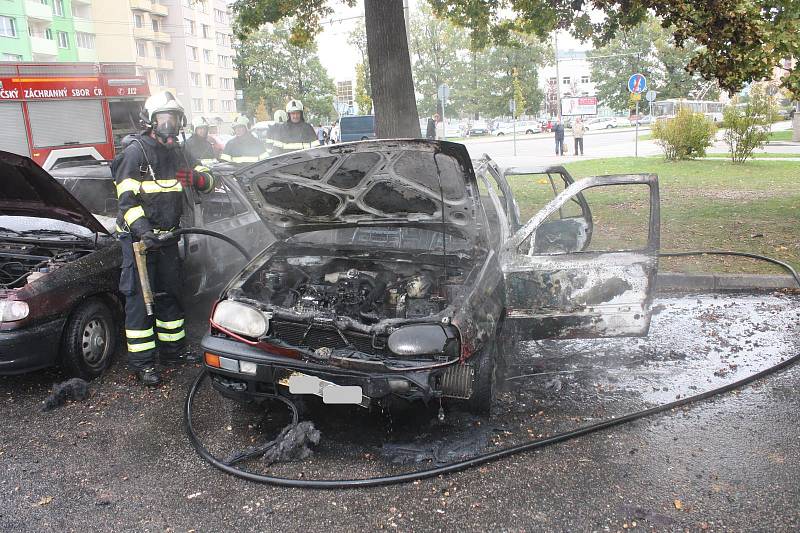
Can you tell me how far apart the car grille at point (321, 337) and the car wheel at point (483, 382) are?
0.56 metres

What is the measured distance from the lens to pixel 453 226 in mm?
4520

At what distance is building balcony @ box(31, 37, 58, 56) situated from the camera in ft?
131

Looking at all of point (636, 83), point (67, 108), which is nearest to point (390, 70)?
point (67, 108)

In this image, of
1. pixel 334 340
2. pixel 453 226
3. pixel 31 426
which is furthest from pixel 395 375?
pixel 31 426

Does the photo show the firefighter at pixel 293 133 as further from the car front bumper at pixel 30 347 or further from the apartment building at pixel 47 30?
the apartment building at pixel 47 30

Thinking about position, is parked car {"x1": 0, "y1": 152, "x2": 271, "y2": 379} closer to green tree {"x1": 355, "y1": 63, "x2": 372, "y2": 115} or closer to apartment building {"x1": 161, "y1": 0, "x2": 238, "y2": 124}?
green tree {"x1": 355, "y1": 63, "x2": 372, "y2": 115}

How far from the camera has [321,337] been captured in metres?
3.65

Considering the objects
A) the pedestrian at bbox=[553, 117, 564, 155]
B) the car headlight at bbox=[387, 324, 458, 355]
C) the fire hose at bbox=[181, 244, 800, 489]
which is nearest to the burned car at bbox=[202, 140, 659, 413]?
the car headlight at bbox=[387, 324, 458, 355]

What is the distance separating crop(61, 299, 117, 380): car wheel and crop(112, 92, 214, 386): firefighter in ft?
0.95

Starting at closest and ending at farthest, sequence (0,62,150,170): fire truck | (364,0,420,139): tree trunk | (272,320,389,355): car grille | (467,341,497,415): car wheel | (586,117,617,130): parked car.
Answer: (272,320,389,355): car grille
(467,341,497,415): car wheel
(364,0,420,139): tree trunk
(0,62,150,170): fire truck
(586,117,617,130): parked car

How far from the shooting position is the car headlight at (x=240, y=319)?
373cm

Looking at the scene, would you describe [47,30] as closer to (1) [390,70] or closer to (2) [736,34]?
(1) [390,70]

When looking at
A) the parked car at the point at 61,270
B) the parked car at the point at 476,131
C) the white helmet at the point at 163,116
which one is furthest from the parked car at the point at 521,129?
the white helmet at the point at 163,116

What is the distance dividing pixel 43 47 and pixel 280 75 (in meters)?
18.8
